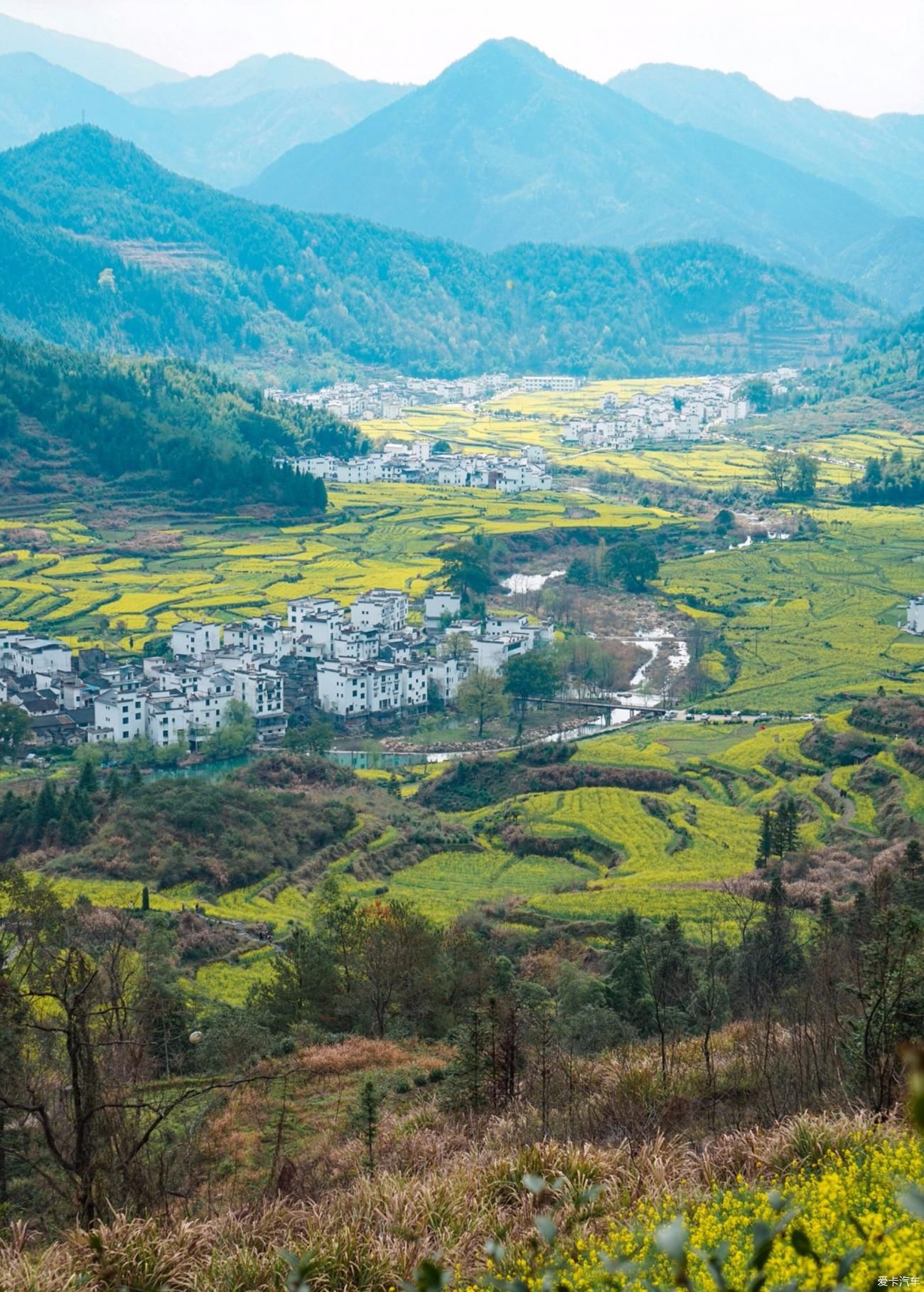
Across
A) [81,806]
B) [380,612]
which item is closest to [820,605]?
[380,612]

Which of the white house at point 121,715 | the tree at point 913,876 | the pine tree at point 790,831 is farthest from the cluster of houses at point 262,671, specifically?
the tree at point 913,876

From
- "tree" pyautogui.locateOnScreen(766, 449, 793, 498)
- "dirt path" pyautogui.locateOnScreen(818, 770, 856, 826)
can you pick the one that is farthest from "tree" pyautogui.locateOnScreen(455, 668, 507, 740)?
"tree" pyautogui.locateOnScreen(766, 449, 793, 498)

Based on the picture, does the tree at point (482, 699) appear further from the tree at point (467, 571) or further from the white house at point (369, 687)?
the tree at point (467, 571)

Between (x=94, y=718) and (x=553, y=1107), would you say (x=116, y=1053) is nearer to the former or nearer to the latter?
(x=553, y=1107)

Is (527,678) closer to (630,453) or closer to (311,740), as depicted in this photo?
(311,740)

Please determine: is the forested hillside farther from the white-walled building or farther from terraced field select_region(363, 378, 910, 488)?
the white-walled building

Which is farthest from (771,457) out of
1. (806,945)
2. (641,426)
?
(806,945)

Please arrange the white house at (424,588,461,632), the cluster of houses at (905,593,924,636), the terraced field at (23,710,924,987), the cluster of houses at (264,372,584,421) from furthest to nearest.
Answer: the cluster of houses at (264,372,584,421) → the white house at (424,588,461,632) → the cluster of houses at (905,593,924,636) → the terraced field at (23,710,924,987)
